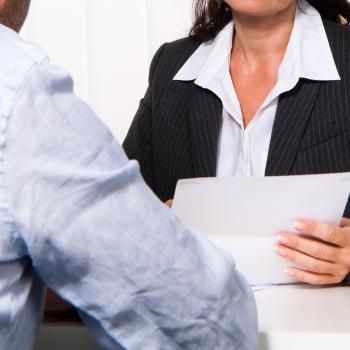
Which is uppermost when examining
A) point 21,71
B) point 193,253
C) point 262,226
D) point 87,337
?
point 21,71

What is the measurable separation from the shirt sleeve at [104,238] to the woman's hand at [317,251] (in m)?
0.34

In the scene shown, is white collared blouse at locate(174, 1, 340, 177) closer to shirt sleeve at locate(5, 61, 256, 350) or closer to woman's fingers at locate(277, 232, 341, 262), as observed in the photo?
woman's fingers at locate(277, 232, 341, 262)

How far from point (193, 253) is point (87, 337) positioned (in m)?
0.27

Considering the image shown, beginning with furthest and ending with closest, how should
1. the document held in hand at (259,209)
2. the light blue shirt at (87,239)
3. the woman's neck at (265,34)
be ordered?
the woman's neck at (265,34), the document held in hand at (259,209), the light blue shirt at (87,239)

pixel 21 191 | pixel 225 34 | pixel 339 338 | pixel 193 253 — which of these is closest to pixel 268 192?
pixel 339 338

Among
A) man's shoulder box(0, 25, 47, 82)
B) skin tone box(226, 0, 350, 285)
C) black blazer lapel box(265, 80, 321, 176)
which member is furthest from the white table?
skin tone box(226, 0, 350, 285)

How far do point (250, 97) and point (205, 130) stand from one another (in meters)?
0.12

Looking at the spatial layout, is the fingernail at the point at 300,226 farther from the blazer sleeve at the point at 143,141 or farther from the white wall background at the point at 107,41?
the white wall background at the point at 107,41

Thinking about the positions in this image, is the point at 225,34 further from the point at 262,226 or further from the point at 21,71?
the point at 21,71

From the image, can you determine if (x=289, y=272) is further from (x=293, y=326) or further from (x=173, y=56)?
(x=173, y=56)

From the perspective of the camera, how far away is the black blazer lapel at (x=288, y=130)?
1411 mm

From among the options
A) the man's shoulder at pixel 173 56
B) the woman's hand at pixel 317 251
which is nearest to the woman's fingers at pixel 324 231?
the woman's hand at pixel 317 251

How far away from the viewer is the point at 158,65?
1.68 metres

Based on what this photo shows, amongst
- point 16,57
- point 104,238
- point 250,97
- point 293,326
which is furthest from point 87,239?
point 250,97
